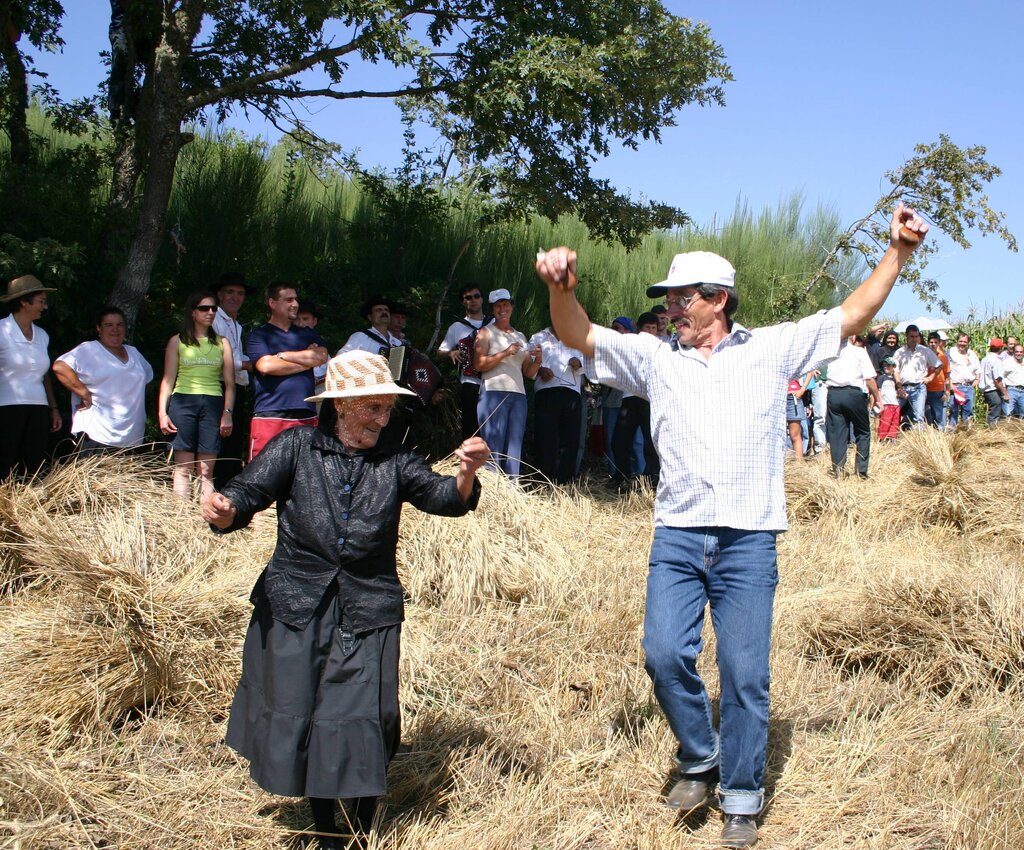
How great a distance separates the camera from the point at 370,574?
3.63m

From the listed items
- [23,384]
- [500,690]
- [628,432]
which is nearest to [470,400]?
[628,432]

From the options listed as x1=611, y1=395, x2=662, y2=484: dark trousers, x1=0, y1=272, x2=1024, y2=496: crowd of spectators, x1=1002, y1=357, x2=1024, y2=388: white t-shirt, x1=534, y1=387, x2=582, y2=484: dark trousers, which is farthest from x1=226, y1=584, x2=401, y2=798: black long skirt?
x1=1002, y1=357, x2=1024, y2=388: white t-shirt

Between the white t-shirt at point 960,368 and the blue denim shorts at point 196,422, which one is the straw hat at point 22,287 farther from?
the white t-shirt at point 960,368

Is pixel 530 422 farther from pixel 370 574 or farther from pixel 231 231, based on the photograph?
pixel 370 574

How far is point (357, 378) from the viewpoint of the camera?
361cm

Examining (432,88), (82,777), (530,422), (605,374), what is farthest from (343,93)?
(82,777)

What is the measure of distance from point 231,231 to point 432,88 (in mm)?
3093

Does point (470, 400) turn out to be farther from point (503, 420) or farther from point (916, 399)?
point (916, 399)

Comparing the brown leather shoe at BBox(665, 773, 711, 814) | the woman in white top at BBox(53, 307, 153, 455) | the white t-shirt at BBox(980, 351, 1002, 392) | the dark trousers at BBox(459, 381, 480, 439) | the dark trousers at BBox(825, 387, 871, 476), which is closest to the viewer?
→ the brown leather shoe at BBox(665, 773, 711, 814)

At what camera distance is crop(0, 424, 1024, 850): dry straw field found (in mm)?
3750

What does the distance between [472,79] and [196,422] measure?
3861mm

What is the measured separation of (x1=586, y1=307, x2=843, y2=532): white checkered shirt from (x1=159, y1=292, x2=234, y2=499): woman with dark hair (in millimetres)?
3962

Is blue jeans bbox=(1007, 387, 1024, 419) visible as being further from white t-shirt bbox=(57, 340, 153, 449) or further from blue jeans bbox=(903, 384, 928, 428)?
white t-shirt bbox=(57, 340, 153, 449)

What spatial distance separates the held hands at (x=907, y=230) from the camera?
3.67 m
